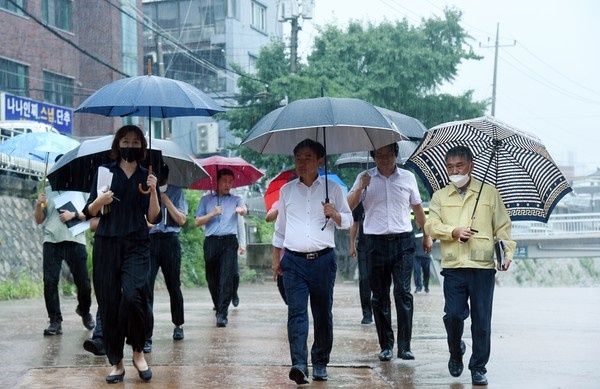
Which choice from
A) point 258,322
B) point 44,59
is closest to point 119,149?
point 258,322

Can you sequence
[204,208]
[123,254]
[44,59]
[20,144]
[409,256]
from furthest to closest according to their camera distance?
[44,59] → [204,208] → [20,144] → [409,256] → [123,254]

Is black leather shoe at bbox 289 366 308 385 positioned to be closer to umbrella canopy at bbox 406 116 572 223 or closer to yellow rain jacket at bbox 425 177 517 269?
yellow rain jacket at bbox 425 177 517 269

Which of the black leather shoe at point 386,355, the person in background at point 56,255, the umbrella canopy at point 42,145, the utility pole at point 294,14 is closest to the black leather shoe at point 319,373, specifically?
the black leather shoe at point 386,355

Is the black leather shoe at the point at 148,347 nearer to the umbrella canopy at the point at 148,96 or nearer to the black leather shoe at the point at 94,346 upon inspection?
the black leather shoe at the point at 94,346

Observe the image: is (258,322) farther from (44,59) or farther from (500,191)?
(44,59)

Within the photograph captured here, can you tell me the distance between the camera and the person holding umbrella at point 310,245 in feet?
26.8

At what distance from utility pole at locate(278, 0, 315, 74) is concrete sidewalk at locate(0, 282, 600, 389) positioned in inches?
910

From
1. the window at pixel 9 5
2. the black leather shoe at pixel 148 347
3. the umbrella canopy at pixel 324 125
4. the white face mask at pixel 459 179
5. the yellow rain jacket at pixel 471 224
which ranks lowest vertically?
the black leather shoe at pixel 148 347

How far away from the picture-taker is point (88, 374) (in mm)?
8414

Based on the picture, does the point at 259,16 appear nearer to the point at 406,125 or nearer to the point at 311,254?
the point at 406,125

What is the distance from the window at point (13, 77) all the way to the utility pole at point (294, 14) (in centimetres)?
919

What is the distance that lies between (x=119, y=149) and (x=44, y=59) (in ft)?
97.6

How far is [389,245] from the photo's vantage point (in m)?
9.47

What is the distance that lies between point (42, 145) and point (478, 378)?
512 centimetres
